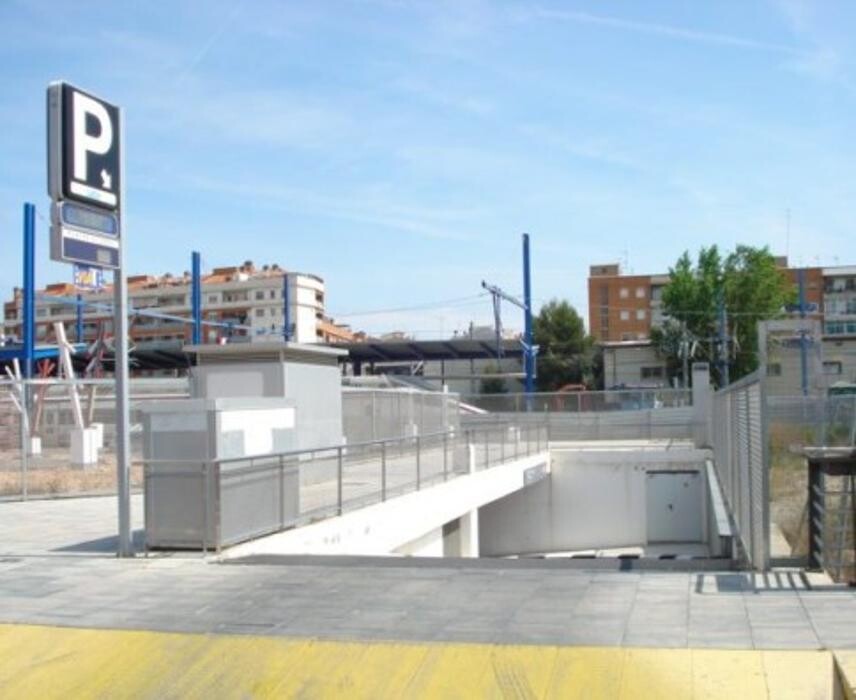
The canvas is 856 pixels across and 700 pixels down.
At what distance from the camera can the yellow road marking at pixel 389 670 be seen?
5.99 metres

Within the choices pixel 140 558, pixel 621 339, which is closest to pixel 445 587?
pixel 140 558

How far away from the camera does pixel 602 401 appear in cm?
4484

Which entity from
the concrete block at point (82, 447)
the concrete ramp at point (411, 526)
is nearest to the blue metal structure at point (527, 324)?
the concrete ramp at point (411, 526)

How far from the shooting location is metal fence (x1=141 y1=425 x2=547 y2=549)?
11.1 meters

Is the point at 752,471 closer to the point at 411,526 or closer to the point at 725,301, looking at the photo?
the point at 411,526

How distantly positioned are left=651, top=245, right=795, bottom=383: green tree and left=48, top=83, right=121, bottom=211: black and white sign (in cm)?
9056

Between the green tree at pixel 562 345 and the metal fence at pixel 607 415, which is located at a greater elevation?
the green tree at pixel 562 345

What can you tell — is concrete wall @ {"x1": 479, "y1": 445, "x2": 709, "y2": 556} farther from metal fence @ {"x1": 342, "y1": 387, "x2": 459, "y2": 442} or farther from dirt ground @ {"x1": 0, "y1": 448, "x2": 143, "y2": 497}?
dirt ground @ {"x1": 0, "y1": 448, "x2": 143, "y2": 497}

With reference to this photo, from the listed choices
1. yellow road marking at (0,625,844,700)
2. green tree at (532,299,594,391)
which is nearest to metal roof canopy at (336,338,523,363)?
green tree at (532,299,594,391)

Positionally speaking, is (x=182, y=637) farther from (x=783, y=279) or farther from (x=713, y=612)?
(x=783, y=279)

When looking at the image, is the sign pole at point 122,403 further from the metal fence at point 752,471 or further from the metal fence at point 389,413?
the metal fence at point 389,413

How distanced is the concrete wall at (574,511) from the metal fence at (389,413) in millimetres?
5381

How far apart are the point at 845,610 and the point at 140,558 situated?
6.93 m

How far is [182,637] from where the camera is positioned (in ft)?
24.1
